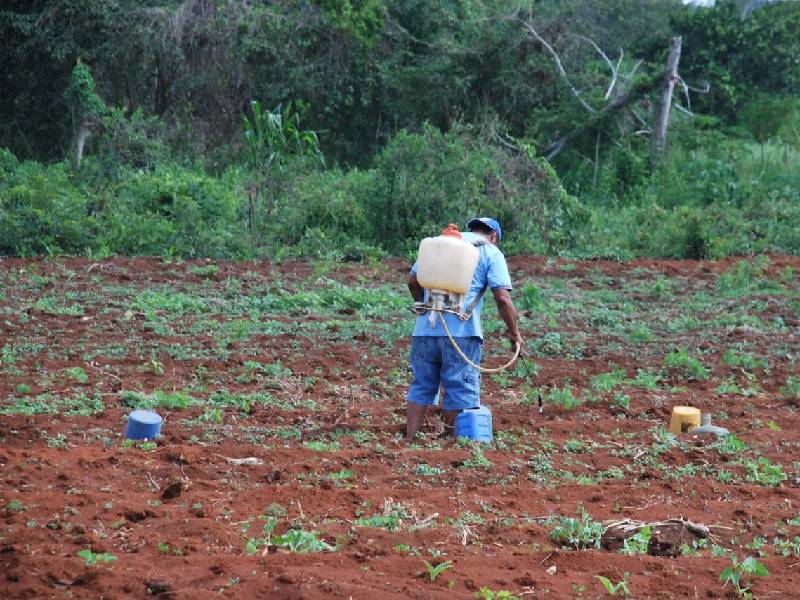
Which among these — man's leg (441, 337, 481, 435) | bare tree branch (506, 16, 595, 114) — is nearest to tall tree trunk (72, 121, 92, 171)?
bare tree branch (506, 16, 595, 114)

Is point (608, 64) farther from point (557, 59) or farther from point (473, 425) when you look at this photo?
point (473, 425)

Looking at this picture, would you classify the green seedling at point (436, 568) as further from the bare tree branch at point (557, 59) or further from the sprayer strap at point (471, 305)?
the bare tree branch at point (557, 59)

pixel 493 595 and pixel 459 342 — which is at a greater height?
pixel 459 342

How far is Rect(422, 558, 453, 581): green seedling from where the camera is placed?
443 cm

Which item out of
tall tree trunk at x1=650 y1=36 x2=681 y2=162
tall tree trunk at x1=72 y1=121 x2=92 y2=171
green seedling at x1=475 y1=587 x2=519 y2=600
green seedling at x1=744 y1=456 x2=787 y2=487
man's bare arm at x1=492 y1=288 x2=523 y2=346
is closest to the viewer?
green seedling at x1=475 y1=587 x2=519 y2=600

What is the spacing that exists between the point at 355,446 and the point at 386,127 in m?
17.9

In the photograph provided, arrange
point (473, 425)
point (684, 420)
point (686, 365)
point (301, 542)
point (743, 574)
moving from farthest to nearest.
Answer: point (686, 365), point (684, 420), point (473, 425), point (301, 542), point (743, 574)

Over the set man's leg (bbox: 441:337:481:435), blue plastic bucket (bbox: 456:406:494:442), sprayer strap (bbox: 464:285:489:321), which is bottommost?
blue plastic bucket (bbox: 456:406:494:442)

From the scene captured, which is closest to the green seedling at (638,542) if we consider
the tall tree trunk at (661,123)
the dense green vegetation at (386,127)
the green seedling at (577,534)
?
the green seedling at (577,534)

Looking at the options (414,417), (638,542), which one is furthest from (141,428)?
(638,542)

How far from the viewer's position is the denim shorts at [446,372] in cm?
720

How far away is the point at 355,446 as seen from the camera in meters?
7.04

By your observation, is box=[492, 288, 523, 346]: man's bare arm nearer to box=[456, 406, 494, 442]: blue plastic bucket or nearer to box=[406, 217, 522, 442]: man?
box=[406, 217, 522, 442]: man

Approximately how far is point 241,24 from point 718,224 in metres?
9.99
